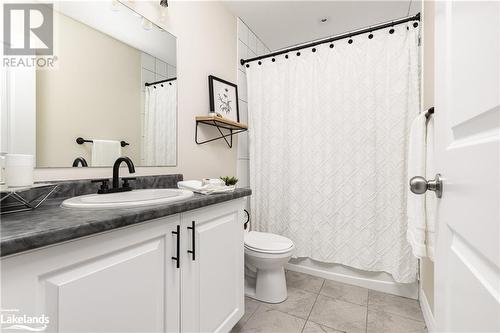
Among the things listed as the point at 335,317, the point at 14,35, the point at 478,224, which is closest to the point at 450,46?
the point at 478,224

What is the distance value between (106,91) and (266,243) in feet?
4.61

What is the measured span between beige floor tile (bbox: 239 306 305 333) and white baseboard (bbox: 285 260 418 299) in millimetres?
639

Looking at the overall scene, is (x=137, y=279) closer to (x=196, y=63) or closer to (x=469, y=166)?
Result: (x=469, y=166)

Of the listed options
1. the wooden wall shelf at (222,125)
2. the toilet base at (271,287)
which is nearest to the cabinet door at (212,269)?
the toilet base at (271,287)

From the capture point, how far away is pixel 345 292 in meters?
1.87

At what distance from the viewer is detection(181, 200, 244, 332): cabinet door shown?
3.26 feet

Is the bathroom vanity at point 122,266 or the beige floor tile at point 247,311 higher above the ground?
the bathroom vanity at point 122,266

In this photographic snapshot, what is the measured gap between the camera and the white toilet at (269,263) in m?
1.66

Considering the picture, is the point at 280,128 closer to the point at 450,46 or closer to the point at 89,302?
the point at 450,46

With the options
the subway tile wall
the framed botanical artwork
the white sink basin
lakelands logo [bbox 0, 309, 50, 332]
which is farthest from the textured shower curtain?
lakelands logo [bbox 0, 309, 50, 332]

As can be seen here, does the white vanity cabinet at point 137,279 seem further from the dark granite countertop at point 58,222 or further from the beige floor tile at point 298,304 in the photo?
the beige floor tile at point 298,304

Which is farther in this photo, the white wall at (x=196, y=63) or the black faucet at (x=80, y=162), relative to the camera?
the white wall at (x=196, y=63)

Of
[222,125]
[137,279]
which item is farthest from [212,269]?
[222,125]

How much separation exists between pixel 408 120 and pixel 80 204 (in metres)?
1.98
